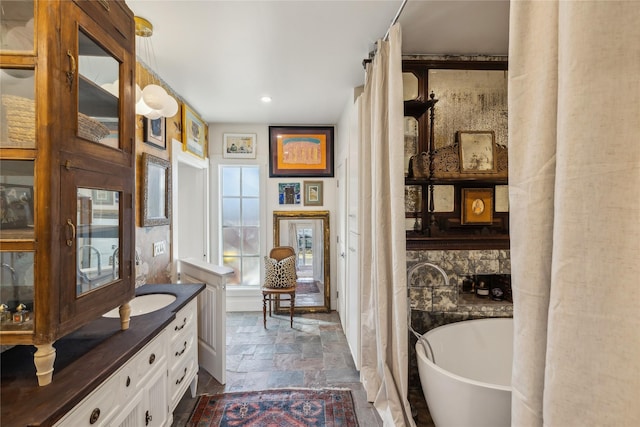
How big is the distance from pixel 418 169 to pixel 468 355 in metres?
1.41

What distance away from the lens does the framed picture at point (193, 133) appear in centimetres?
312

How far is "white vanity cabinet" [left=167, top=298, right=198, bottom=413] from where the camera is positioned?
1.83 m

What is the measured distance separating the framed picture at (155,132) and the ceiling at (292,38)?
0.42 metres

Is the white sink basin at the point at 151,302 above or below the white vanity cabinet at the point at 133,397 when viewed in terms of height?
above

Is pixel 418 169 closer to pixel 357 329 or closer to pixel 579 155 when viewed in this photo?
pixel 357 329

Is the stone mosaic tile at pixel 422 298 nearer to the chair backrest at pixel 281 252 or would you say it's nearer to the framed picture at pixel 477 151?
the framed picture at pixel 477 151

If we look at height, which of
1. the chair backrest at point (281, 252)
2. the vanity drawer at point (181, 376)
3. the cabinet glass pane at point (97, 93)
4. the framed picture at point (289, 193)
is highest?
the cabinet glass pane at point (97, 93)

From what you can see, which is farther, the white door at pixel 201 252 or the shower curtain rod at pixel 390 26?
the white door at pixel 201 252

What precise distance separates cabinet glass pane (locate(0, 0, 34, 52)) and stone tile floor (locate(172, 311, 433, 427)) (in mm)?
2196

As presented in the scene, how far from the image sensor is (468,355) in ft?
7.03

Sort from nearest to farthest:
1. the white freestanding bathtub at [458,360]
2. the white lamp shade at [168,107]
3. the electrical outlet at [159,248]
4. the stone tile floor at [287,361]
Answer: the white freestanding bathtub at [458,360]
the white lamp shade at [168,107]
the stone tile floor at [287,361]
the electrical outlet at [159,248]

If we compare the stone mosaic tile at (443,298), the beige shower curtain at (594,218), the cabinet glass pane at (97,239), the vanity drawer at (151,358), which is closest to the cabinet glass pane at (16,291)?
the cabinet glass pane at (97,239)

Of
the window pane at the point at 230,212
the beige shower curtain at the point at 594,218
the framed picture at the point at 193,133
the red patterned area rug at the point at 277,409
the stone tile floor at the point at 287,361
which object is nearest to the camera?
the beige shower curtain at the point at 594,218

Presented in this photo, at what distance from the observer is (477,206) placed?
2326mm
